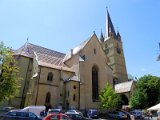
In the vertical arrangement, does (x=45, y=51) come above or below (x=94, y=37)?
below

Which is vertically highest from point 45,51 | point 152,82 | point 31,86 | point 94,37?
point 94,37

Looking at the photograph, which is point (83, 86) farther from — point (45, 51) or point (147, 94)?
point (147, 94)

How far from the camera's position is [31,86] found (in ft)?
95.8

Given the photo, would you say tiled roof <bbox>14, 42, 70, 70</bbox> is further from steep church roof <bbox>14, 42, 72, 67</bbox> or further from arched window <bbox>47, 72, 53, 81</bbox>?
arched window <bbox>47, 72, 53, 81</bbox>

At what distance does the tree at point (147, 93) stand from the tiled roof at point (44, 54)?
58.0 ft

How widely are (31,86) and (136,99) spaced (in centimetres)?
2290

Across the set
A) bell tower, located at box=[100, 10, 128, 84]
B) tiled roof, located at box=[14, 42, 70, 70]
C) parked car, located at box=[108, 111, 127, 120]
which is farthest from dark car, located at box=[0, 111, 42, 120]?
bell tower, located at box=[100, 10, 128, 84]

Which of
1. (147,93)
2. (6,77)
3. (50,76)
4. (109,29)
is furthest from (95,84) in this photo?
(109,29)

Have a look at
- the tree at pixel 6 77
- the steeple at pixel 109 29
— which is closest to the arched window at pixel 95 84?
the tree at pixel 6 77

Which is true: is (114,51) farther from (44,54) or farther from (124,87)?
(44,54)

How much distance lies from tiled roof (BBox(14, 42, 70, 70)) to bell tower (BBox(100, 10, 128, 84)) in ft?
84.0

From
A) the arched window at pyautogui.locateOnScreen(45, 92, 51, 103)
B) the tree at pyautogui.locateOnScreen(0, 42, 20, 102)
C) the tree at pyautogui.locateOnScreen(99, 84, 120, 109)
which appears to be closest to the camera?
the tree at pyautogui.locateOnScreen(0, 42, 20, 102)

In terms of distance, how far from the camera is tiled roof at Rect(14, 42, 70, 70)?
34088 mm

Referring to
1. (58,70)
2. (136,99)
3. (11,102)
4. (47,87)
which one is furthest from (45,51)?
(136,99)
